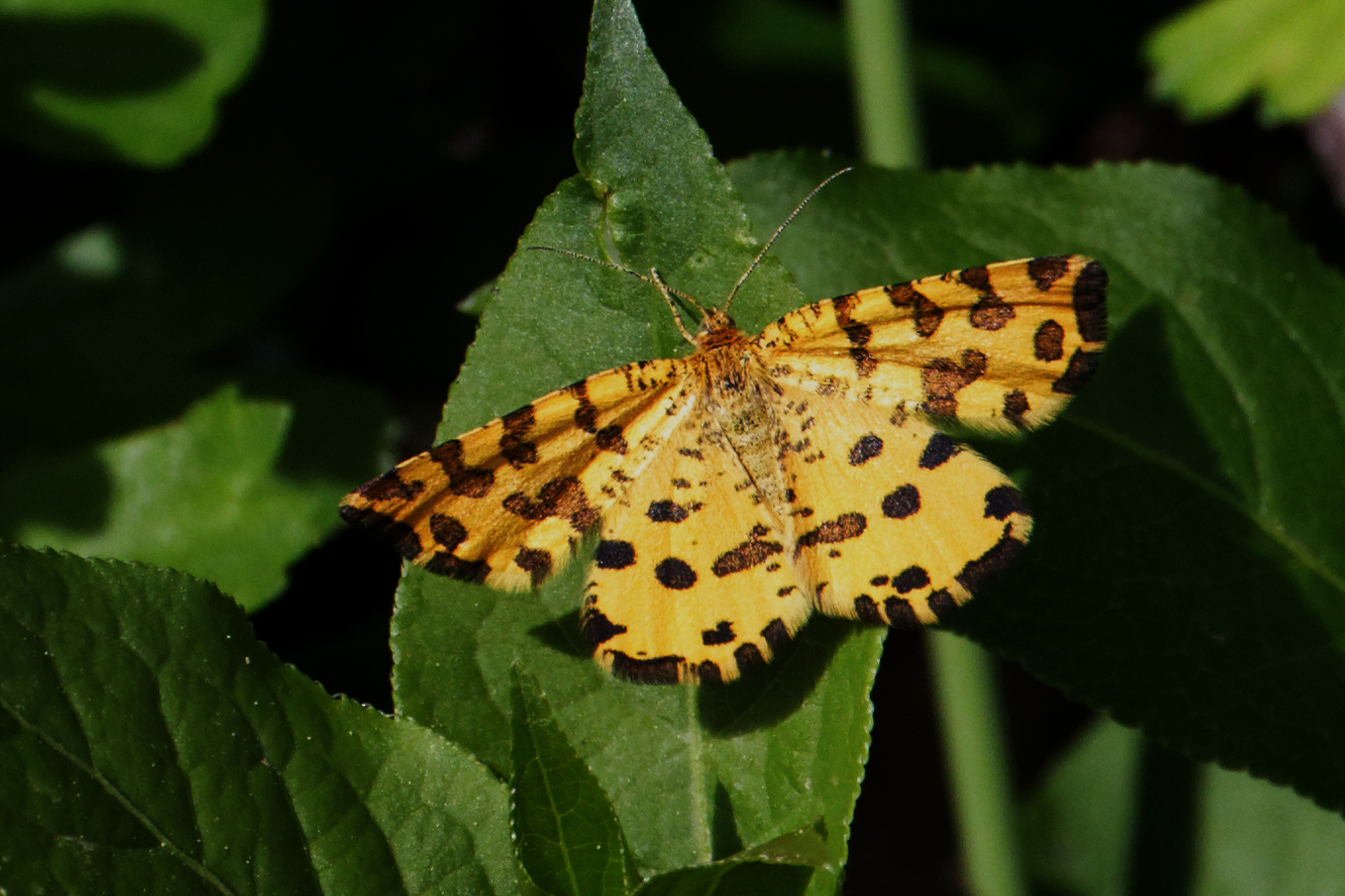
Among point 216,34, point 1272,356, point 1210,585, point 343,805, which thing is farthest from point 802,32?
point 343,805

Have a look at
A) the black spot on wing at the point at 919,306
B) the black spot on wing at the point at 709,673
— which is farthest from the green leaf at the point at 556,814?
the black spot on wing at the point at 919,306

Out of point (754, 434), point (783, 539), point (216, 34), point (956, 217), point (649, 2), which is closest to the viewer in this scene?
point (783, 539)

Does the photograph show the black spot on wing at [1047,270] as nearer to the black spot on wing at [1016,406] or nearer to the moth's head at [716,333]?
the black spot on wing at [1016,406]

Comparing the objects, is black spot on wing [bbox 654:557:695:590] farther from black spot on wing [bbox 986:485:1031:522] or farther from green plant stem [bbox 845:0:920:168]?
green plant stem [bbox 845:0:920:168]

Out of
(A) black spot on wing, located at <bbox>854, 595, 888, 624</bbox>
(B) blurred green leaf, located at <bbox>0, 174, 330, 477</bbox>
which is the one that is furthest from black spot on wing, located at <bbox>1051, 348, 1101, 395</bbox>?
(B) blurred green leaf, located at <bbox>0, 174, 330, 477</bbox>

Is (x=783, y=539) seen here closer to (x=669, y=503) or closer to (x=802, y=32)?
(x=669, y=503)

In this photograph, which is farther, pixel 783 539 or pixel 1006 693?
pixel 1006 693
